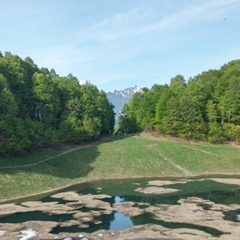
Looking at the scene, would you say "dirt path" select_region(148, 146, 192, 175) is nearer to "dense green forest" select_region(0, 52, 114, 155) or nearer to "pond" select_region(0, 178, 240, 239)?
"pond" select_region(0, 178, 240, 239)

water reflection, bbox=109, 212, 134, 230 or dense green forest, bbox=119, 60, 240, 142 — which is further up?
dense green forest, bbox=119, 60, 240, 142

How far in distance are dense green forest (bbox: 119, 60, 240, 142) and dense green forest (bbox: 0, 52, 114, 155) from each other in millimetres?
18401

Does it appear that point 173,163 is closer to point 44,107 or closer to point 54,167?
point 54,167

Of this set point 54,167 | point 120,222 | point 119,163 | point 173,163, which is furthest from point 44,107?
point 120,222

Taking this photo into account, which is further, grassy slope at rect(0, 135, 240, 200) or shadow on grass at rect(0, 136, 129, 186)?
grassy slope at rect(0, 135, 240, 200)

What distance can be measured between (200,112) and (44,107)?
4501 cm

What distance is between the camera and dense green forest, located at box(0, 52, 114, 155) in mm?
70312

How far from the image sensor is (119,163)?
74.3 metres

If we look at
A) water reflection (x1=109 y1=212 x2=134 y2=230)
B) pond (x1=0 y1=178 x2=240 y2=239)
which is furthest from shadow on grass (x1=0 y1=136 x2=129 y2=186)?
water reflection (x1=109 y1=212 x2=134 y2=230)

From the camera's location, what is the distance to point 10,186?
53406 millimetres

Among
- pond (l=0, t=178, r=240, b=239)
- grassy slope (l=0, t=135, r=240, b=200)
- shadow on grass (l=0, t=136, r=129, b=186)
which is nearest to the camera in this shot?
pond (l=0, t=178, r=240, b=239)

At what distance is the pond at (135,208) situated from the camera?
122ft

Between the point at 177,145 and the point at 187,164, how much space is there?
393 inches

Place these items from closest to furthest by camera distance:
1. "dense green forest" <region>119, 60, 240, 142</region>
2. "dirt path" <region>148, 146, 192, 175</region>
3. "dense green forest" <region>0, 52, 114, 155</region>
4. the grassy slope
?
the grassy slope → "dense green forest" <region>0, 52, 114, 155</region> → "dirt path" <region>148, 146, 192, 175</region> → "dense green forest" <region>119, 60, 240, 142</region>
